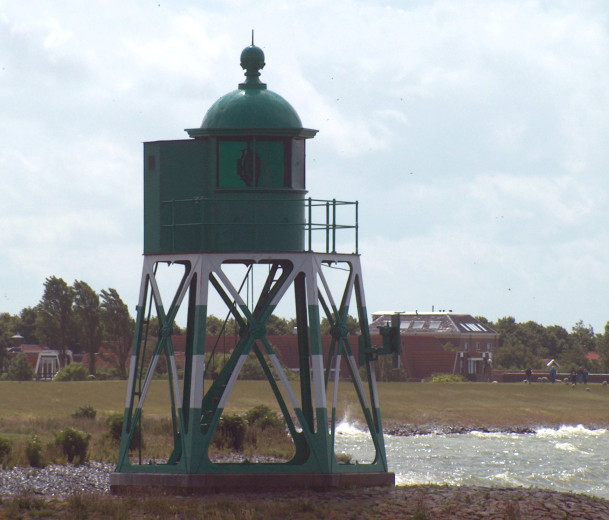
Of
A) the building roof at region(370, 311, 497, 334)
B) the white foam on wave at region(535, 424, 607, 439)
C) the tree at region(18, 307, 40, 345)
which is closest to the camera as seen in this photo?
the white foam on wave at region(535, 424, 607, 439)

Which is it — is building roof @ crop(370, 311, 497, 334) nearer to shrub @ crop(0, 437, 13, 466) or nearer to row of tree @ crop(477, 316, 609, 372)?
row of tree @ crop(477, 316, 609, 372)

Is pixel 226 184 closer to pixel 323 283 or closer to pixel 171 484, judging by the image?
pixel 323 283

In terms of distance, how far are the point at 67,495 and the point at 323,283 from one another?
7.92 meters

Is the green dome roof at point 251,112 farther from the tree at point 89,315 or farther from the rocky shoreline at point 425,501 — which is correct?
the tree at point 89,315

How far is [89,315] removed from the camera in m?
117

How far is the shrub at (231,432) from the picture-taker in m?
49.7

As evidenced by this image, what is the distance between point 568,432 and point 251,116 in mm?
52349

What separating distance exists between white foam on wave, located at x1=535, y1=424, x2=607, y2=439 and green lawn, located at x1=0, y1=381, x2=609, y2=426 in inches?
76.1

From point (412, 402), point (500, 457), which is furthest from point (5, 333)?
point (500, 457)

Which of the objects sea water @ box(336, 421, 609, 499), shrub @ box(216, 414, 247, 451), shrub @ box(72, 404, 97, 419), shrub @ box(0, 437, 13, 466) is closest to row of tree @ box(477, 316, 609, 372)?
sea water @ box(336, 421, 609, 499)

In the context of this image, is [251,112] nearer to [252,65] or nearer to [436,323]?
[252,65]

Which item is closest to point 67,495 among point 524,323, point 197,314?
point 197,314

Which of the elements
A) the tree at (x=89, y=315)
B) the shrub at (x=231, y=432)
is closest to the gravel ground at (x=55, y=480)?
the shrub at (x=231, y=432)

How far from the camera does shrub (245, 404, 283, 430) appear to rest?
57.0m
